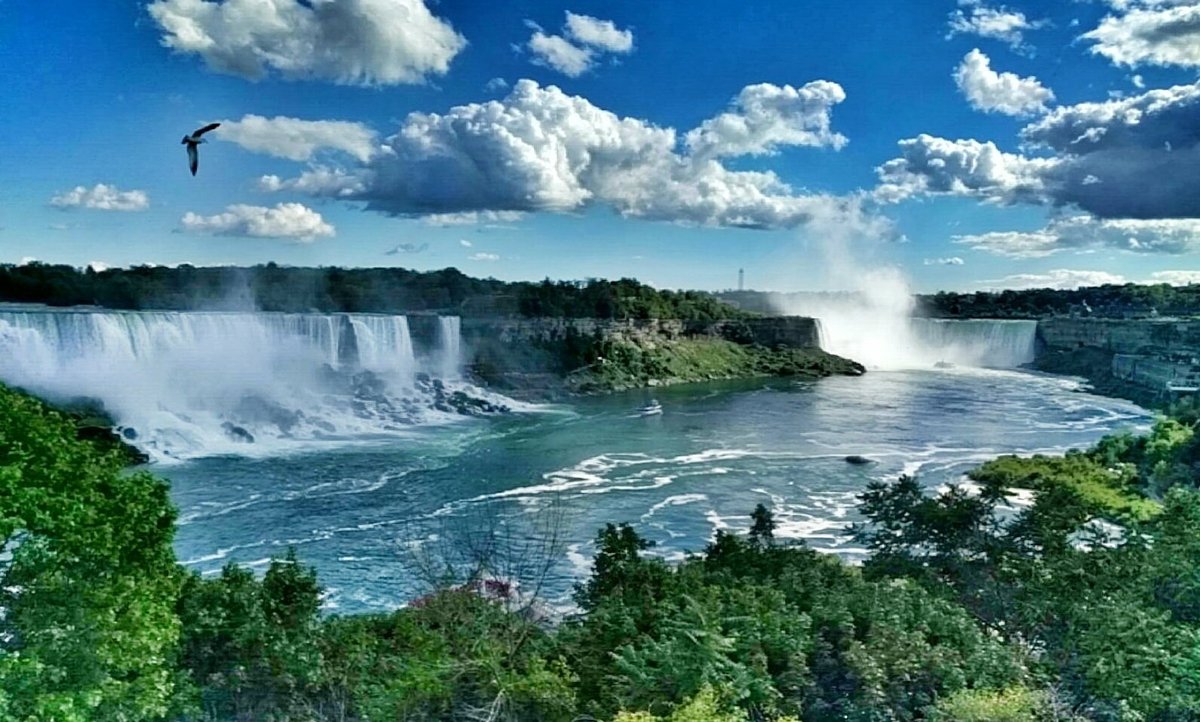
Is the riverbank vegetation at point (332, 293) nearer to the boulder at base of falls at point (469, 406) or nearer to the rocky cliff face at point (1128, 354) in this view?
the boulder at base of falls at point (469, 406)

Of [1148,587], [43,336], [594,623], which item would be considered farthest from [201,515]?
[1148,587]

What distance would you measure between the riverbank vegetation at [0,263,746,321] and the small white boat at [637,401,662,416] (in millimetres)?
9450

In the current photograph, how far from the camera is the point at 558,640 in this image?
262 inches

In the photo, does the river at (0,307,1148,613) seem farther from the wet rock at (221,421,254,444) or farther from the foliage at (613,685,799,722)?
the foliage at (613,685,799,722)

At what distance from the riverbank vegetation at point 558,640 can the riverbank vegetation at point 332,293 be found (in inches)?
945

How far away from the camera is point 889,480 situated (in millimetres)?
16953

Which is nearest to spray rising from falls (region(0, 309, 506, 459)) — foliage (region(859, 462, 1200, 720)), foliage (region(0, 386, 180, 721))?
foliage (region(0, 386, 180, 721))

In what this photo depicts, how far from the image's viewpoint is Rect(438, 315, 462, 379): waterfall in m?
31.8

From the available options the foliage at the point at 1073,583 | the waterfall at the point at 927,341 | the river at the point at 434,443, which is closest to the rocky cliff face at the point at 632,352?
the river at the point at 434,443

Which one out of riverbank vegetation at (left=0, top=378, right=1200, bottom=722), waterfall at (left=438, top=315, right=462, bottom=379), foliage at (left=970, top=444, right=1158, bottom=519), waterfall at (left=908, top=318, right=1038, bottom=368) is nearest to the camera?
riverbank vegetation at (left=0, top=378, right=1200, bottom=722)

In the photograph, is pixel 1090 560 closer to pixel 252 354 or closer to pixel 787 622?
pixel 787 622

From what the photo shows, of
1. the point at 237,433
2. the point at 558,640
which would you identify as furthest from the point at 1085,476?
the point at 237,433

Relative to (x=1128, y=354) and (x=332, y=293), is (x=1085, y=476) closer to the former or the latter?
(x=1128, y=354)

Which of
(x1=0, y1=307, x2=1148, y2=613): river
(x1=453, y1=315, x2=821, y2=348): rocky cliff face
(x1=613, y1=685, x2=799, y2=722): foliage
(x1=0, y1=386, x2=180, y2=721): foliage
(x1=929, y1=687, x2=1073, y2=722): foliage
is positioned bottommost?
(x1=0, y1=307, x2=1148, y2=613): river
